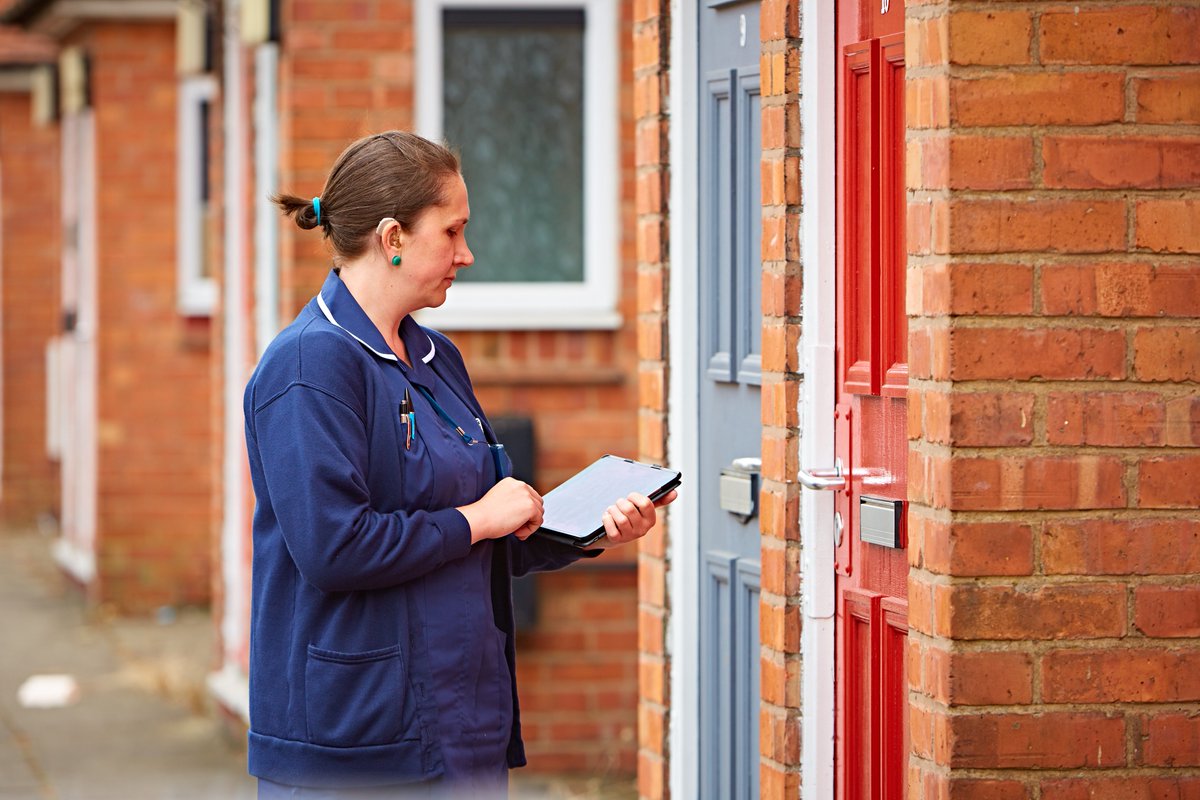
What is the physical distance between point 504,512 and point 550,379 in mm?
4035

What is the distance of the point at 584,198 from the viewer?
307 inches

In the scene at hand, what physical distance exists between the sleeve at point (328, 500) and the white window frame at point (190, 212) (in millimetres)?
8837

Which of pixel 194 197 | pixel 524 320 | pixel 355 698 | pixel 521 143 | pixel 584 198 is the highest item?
pixel 194 197

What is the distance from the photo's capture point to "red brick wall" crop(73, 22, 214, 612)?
39.8 feet

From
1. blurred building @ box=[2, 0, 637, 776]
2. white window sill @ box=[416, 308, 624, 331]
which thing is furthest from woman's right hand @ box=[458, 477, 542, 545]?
white window sill @ box=[416, 308, 624, 331]

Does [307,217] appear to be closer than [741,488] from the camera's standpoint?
Yes

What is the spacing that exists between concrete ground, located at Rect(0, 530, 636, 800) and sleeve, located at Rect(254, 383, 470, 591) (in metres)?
2.57

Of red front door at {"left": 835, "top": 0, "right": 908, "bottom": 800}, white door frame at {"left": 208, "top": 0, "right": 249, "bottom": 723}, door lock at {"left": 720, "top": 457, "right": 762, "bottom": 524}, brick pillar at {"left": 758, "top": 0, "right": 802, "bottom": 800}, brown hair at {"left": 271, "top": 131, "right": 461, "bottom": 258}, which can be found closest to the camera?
brown hair at {"left": 271, "top": 131, "right": 461, "bottom": 258}

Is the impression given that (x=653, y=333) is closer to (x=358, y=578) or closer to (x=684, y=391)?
(x=684, y=391)

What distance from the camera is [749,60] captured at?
4.64 meters

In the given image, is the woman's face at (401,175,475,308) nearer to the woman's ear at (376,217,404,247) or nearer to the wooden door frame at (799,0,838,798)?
the woman's ear at (376,217,404,247)

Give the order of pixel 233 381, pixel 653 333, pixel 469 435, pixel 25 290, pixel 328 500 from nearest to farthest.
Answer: pixel 328 500 → pixel 469 435 → pixel 653 333 → pixel 233 381 → pixel 25 290

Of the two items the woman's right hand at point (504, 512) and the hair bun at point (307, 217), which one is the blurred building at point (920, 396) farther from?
the hair bun at point (307, 217)

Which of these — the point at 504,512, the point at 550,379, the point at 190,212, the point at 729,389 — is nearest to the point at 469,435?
the point at 504,512
